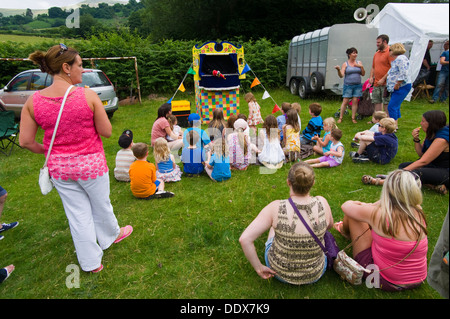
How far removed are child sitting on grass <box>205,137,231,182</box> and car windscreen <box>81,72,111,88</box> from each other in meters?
6.10

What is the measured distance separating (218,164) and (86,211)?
98.1 inches

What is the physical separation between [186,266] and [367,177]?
3143mm

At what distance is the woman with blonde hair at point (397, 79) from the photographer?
20.0 ft

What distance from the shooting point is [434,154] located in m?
3.60

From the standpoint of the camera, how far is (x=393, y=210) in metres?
2.26

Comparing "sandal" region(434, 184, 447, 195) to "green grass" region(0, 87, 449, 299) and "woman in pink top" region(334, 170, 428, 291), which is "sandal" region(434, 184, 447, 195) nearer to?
"green grass" region(0, 87, 449, 299)

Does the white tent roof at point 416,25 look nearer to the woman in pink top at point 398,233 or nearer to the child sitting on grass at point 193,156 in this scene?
the child sitting on grass at point 193,156

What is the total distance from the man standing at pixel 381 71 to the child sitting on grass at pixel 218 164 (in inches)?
178

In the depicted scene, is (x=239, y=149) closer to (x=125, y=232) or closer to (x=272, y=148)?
(x=272, y=148)

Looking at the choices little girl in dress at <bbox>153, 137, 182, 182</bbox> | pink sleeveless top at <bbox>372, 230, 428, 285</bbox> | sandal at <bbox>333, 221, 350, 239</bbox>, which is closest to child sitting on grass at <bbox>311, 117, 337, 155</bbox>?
sandal at <bbox>333, 221, 350, 239</bbox>

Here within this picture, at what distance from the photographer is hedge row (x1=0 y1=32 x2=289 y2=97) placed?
12.1m

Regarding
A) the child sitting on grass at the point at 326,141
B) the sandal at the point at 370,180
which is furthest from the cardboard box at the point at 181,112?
the sandal at the point at 370,180

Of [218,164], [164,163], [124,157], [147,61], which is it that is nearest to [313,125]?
[218,164]

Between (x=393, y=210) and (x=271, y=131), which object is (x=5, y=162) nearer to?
(x=271, y=131)
